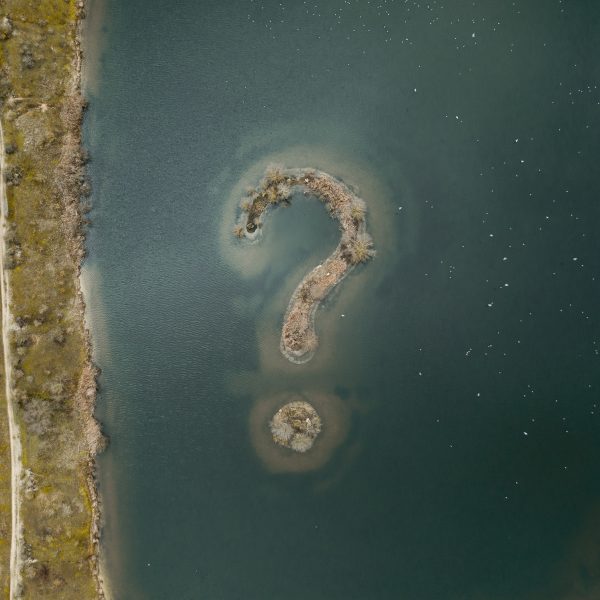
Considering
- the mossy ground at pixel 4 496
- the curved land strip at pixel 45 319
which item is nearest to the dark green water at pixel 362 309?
the curved land strip at pixel 45 319

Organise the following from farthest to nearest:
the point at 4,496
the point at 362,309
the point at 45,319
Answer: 1. the point at 362,309
2. the point at 45,319
3. the point at 4,496

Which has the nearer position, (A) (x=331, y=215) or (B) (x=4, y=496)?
(B) (x=4, y=496)

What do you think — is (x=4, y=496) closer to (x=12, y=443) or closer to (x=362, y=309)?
(x=12, y=443)

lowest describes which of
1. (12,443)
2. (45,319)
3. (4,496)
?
(4,496)

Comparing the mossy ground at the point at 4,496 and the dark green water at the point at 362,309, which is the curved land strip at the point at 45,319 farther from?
the dark green water at the point at 362,309

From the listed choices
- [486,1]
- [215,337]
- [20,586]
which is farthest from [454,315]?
[20,586]

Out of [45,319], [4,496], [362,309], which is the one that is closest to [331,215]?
[362,309]

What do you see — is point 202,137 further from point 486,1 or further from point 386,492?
point 386,492
